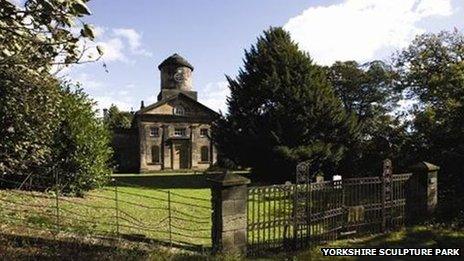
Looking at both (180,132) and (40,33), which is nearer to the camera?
(40,33)

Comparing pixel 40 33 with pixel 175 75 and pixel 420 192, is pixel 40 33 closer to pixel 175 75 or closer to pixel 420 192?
pixel 420 192

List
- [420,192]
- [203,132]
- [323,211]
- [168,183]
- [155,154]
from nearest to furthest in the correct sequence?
[323,211] < [420,192] < [168,183] < [155,154] < [203,132]

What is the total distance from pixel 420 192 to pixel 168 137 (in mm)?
38441

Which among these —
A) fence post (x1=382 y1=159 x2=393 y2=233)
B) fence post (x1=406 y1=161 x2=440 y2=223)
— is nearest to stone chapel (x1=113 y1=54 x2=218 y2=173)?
fence post (x1=406 y1=161 x2=440 y2=223)

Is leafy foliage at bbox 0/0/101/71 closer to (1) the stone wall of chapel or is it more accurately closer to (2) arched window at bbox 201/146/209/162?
(1) the stone wall of chapel

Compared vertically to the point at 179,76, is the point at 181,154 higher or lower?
lower

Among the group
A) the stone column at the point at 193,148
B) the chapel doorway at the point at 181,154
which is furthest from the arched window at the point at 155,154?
the stone column at the point at 193,148

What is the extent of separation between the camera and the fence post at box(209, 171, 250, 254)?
9336 millimetres

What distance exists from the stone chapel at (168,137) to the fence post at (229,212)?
39.9 meters

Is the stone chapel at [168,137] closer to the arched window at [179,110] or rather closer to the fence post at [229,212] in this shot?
the arched window at [179,110]

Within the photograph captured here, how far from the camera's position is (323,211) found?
37.7 ft

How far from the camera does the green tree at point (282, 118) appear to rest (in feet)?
92.2

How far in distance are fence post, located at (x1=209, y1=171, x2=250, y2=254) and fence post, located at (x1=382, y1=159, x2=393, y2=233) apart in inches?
205

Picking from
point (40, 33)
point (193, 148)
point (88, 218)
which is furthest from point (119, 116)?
point (40, 33)
